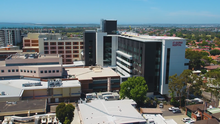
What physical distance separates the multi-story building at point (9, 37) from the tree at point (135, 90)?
337 ft

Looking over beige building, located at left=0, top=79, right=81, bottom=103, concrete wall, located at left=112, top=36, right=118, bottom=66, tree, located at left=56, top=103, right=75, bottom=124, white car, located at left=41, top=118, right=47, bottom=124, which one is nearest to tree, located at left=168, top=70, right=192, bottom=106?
beige building, located at left=0, top=79, right=81, bottom=103

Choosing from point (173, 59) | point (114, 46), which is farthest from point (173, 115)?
point (114, 46)

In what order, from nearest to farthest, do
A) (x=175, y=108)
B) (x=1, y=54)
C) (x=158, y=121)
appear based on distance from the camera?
(x=158, y=121) < (x=175, y=108) < (x=1, y=54)

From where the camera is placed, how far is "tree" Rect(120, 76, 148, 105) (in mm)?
36378

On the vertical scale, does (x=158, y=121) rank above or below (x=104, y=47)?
below

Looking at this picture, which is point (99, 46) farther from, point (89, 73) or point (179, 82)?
point (179, 82)

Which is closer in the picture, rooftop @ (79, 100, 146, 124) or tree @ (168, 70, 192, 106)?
rooftop @ (79, 100, 146, 124)

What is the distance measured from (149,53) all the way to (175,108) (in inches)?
447

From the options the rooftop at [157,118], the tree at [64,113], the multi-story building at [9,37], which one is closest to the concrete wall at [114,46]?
the rooftop at [157,118]

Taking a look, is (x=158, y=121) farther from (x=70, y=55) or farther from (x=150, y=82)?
(x=70, y=55)

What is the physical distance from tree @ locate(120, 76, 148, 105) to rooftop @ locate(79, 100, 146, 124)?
6699 millimetres

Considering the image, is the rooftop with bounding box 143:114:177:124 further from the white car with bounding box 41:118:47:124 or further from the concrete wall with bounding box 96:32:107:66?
the concrete wall with bounding box 96:32:107:66

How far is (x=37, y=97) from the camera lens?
127ft

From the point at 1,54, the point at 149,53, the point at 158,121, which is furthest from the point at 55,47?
the point at 158,121
